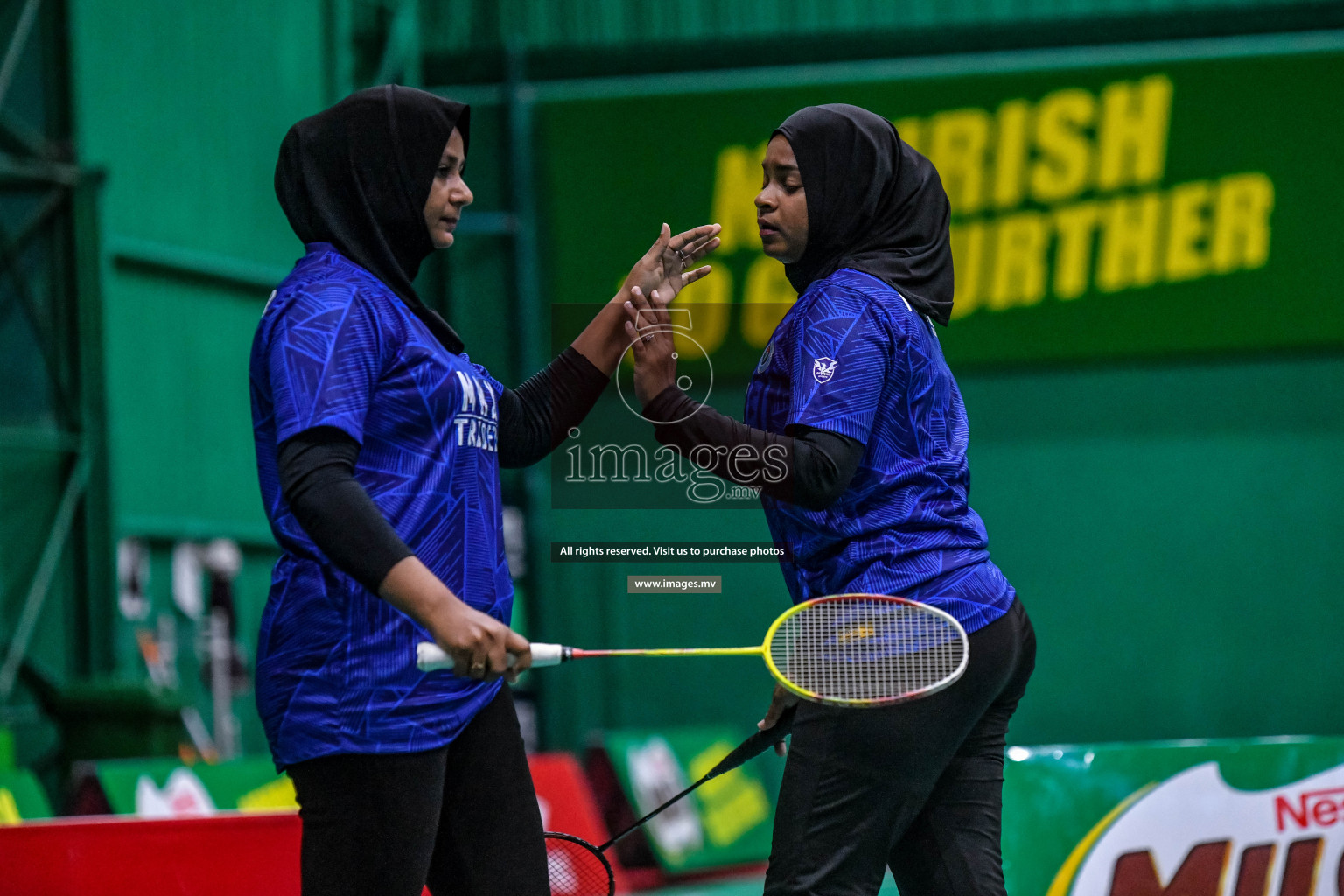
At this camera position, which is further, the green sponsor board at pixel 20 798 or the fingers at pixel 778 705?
the green sponsor board at pixel 20 798

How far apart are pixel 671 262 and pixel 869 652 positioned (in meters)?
0.87

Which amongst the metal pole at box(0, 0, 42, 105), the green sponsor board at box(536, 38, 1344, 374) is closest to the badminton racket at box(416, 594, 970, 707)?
the metal pole at box(0, 0, 42, 105)

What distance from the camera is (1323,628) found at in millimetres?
10008

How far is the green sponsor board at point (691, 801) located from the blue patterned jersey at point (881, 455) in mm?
5185

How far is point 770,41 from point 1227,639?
15.7 feet

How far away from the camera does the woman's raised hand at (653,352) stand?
2.55 metres

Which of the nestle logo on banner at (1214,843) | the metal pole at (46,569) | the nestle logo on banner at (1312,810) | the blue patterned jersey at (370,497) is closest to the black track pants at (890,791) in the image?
the blue patterned jersey at (370,497)

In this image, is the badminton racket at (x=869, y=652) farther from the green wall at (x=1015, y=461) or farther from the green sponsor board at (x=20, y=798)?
the green wall at (x=1015, y=461)

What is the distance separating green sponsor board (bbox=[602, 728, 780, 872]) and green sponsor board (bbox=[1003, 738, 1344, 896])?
3.56 meters

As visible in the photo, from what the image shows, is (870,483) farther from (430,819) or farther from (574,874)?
(574,874)

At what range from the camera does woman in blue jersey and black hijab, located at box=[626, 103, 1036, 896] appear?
7.82 feet

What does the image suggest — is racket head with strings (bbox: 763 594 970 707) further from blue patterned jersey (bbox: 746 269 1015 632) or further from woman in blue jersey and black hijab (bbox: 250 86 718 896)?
woman in blue jersey and black hijab (bbox: 250 86 718 896)

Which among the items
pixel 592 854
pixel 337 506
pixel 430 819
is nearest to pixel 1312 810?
pixel 592 854

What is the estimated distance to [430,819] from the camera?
2.35m
